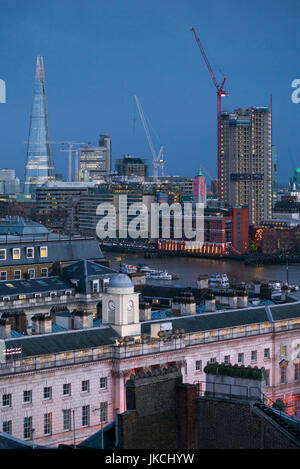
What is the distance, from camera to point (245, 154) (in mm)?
168125

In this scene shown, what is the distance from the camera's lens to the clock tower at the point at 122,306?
22297mm

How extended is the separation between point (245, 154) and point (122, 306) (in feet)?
483

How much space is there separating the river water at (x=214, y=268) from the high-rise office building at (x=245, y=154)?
47451 millimetres

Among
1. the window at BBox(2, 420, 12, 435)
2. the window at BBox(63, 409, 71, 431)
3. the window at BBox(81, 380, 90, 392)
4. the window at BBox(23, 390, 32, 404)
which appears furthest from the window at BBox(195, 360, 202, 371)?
the window at BBox(2, 420, 12, 435)

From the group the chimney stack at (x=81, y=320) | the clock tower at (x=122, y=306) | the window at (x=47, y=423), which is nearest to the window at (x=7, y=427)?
the window at (x=47, y=423)

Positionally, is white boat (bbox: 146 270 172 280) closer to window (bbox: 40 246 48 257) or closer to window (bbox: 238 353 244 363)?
window (bbox: 40 246 48 257)

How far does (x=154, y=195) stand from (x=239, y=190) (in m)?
14.2

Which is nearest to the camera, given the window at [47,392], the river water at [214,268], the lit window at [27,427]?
the lit window at [27,427]

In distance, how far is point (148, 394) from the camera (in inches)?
487

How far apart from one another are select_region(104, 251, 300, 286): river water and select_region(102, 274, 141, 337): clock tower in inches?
1973

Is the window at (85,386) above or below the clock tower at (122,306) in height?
below

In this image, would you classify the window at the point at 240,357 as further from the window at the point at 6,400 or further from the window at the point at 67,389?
the window at the point at 6,400

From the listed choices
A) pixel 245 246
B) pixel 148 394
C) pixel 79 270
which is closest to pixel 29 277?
pixel 79 270

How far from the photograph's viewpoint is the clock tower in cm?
2230
